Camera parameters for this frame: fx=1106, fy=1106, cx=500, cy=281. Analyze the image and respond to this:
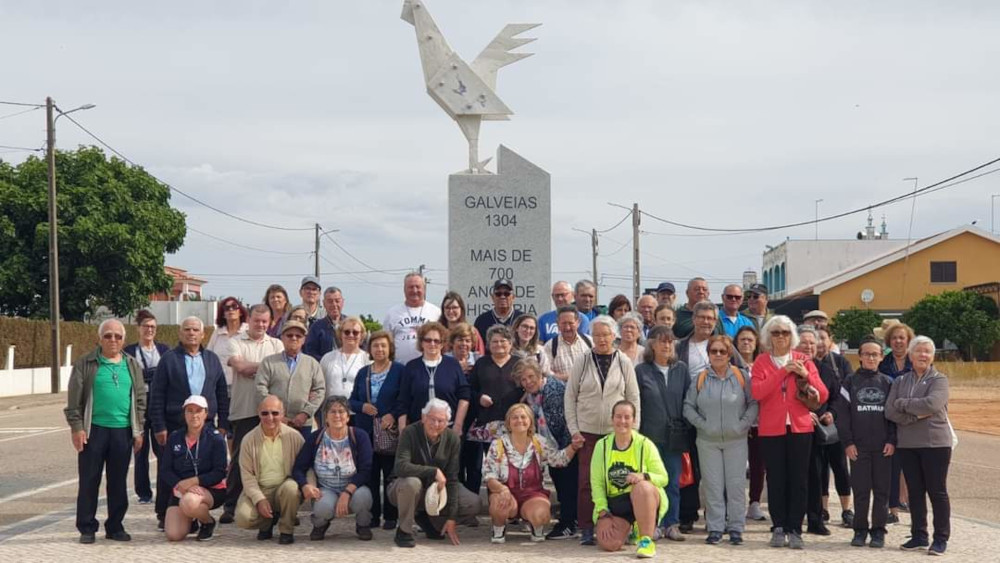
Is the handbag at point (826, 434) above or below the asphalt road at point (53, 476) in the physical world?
above

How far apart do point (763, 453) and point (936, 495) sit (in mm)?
1294

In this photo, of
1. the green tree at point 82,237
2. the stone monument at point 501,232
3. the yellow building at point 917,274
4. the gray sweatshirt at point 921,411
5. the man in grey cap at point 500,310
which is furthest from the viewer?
the yellow building at point 917,274

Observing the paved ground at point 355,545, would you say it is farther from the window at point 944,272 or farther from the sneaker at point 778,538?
the window at point 944,272

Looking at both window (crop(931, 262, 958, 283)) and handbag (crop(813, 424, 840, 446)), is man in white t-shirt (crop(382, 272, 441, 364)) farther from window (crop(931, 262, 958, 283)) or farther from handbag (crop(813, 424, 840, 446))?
window (crop(931, 262, 958, 283))

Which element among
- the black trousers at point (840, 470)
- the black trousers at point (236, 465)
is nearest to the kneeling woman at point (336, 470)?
the black trousers at point (236, 465)

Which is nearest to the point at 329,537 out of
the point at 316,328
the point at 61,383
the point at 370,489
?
the point at 370,489

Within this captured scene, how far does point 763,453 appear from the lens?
342 inches

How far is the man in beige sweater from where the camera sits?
8578 millimetres

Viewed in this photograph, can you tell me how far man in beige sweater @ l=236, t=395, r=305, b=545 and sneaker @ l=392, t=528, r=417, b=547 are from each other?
0.84 m

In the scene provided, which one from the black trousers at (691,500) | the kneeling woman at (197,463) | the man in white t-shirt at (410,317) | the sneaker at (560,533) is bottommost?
the sneaker at (560,533)

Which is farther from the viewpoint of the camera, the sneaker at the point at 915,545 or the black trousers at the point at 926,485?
the sneaker at the point at 915,545

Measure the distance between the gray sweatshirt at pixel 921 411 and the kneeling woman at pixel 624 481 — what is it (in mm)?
1860

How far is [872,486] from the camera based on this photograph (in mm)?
8609

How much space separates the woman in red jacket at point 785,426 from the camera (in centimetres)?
852
